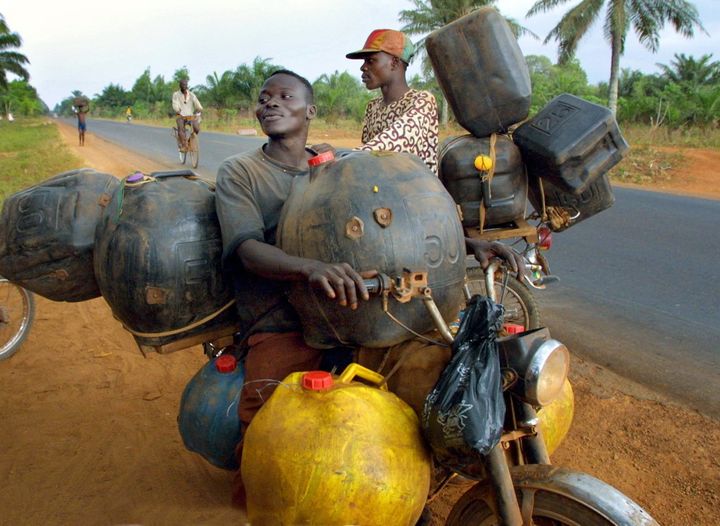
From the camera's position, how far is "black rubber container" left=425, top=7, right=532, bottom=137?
10.5 ft

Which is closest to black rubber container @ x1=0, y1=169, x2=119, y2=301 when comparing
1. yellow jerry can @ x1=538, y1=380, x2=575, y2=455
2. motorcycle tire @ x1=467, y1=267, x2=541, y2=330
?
yellow jerry can @ x1=538, y1=380, x2=575, y2=455

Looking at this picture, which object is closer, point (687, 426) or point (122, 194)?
point (122, 194)

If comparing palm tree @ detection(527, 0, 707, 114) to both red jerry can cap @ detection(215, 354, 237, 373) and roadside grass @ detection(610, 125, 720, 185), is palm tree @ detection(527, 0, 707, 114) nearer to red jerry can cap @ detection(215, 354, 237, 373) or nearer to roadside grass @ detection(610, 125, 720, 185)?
roadside grass @ detection(610, 125, 720, 185)

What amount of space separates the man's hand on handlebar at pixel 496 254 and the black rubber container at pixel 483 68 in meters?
1.03

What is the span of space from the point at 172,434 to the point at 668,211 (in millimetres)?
8837

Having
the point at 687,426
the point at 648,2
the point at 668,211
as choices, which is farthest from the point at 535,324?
the point at 648,2

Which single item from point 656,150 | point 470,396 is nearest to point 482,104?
point 470,396

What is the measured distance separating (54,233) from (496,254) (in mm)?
1712

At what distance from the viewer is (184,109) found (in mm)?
15664

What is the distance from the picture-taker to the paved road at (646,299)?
4.14m

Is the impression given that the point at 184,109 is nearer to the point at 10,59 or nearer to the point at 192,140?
the point at 192,140

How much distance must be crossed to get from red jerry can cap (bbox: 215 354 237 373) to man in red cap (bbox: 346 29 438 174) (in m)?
1.26

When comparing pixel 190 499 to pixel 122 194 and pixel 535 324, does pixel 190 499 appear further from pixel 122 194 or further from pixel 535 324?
pixel 535 324

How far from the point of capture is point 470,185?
11.5 feet
